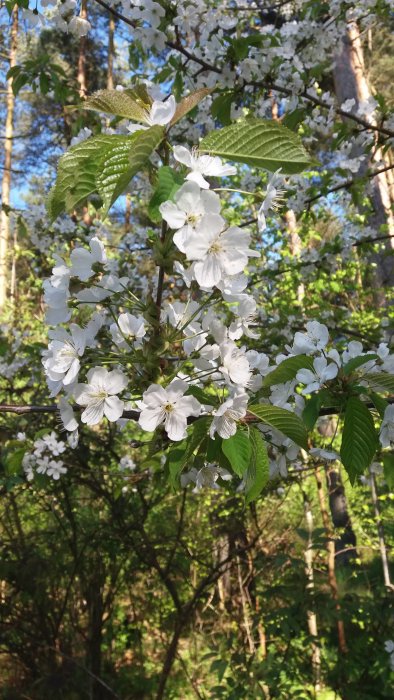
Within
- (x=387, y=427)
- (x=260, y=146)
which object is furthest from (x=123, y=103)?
(x=387, y=427)

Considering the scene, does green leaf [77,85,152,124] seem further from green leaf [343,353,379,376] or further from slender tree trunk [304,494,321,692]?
slender tree trunk [304,494,321,692]

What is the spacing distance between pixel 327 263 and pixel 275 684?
205 centimetres

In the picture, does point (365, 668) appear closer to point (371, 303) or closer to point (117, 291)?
point (117, 291)

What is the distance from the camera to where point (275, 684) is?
7.53 ft

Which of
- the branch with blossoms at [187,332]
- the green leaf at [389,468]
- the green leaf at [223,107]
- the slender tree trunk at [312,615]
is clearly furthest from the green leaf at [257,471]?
the slender tree trunk at [312,615]

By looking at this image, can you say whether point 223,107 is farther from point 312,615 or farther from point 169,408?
point 312,615

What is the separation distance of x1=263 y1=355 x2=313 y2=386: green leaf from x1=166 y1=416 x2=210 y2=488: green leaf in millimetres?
174

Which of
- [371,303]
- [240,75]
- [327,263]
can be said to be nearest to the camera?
[240,75]

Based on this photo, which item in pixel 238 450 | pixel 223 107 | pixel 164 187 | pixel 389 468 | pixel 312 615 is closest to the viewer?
pixel 164 187

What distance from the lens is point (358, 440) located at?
2.83 feet

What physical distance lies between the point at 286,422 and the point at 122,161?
18.1 inches

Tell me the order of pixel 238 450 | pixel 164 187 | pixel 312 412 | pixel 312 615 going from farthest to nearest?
pixel 312 615
pixel 312 412
pixel 238 450
pixel 164 187

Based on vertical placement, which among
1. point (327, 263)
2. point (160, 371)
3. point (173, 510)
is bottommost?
point (160, 371)

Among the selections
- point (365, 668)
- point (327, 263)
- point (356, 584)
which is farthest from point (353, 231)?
point (365, 668)
